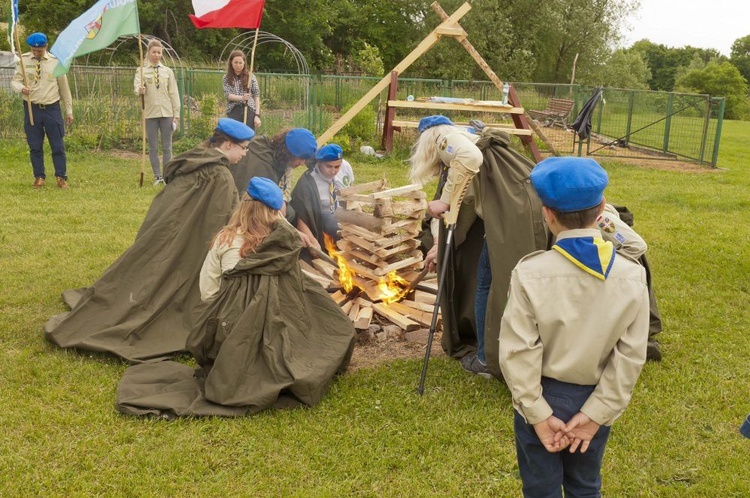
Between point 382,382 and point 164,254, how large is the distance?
6.60ft

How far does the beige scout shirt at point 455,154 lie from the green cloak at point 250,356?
1065mm

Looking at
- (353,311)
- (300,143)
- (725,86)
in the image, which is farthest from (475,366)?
(725,86)

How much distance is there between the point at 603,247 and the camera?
246cm

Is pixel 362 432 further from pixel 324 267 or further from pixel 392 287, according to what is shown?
pixel 324 267

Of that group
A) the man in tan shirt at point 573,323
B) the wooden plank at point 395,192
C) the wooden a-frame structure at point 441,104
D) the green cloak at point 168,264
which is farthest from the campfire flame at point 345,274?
the wooden a-frame structure at point 441,104

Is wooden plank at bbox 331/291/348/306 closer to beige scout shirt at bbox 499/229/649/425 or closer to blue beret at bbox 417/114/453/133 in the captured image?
blue beret at bbox 417/114/453/133

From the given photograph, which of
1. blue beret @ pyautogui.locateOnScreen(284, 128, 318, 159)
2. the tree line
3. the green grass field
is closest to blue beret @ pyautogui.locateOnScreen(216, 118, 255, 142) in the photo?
blue beret @ pyautogui.locateOnScreen(284, 128, 318, 159)

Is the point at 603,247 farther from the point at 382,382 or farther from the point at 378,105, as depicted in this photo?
the point at 378,105

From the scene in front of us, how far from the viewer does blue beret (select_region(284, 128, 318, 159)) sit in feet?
20.0

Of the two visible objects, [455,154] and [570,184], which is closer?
[570,184]

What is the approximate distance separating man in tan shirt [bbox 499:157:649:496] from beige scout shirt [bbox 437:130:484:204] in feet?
6.30

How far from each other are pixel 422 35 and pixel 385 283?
3352 centimetres

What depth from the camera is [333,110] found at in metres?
16.4

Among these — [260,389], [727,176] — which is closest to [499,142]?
[260,389]
